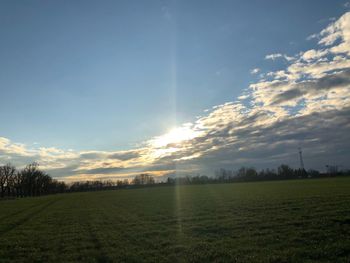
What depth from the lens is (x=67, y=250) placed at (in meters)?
16.4

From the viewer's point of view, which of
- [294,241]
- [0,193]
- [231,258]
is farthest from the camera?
[0,193]

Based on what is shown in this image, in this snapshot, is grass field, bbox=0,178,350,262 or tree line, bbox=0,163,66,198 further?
tree line, bbox=0,163,66,198

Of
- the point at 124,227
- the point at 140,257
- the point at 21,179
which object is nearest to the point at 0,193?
the point at 21,179

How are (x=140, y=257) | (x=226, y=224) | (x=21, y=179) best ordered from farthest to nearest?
(x=21, y=179)
(x=226, y=224)
(x=140, y=257)

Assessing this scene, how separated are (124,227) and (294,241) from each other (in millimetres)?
12689

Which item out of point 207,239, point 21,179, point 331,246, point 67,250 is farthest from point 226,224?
point 21,179

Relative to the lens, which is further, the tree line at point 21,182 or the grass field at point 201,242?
the tree line at point 21,182

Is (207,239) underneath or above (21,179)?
underneath

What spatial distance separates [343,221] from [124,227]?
47.7ft

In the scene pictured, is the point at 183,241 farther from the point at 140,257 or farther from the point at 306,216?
the point at 306,216

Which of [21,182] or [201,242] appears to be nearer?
[201,242]

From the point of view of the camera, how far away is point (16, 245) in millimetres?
18812

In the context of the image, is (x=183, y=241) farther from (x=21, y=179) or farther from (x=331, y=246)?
(x=21, y=179)

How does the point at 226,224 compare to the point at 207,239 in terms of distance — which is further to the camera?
the point at 226,224
